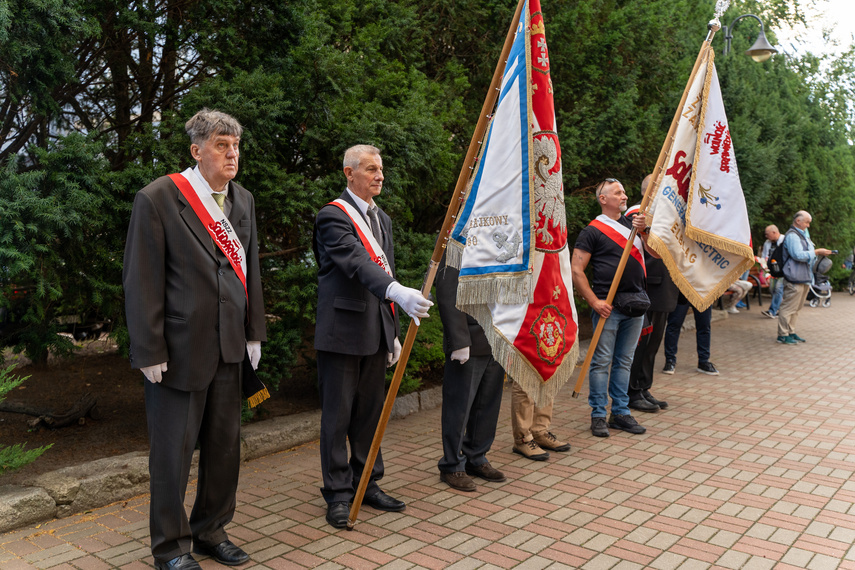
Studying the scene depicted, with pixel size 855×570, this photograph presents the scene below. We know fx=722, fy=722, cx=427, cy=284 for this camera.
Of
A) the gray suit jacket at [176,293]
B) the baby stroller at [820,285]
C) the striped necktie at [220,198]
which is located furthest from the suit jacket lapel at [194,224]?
the baby stroller at [820,285]

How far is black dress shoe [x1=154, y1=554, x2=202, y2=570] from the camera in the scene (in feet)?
11.1

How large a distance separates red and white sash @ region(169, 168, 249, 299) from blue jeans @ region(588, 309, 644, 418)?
349 cm

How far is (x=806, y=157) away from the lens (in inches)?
745

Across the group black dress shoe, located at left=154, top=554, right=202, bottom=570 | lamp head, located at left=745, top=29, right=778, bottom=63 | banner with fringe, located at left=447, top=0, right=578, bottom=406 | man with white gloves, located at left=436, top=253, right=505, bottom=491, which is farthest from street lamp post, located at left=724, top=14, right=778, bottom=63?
black dress shoe, located at left=154, top=554, right=202, bottom=570

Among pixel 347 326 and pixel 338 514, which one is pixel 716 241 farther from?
pixel 338 514

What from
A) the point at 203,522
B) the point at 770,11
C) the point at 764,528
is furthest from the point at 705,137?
the point at 770,11

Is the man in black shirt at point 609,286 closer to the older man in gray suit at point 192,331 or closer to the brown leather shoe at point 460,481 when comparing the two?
the brown leather shoe at point 460,481

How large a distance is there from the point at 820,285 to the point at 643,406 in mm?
13344

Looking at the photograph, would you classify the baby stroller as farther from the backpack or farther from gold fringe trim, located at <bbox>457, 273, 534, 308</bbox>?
gold fringe trim, located at <bbox>457, 273, 534, 308</bbox>

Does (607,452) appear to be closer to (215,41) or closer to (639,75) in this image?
(215,41)

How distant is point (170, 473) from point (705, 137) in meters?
5.03

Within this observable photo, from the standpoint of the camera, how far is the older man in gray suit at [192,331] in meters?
3.34

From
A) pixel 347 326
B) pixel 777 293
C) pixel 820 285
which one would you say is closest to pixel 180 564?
pixel 347 326

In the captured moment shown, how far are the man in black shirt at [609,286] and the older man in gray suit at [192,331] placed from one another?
131 inches
